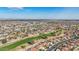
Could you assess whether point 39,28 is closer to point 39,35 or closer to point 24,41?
point 39,35

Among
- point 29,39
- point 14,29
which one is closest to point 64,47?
point 29,39

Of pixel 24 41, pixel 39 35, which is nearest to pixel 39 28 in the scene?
pixel 39 35

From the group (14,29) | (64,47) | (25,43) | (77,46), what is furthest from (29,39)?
(77,46)

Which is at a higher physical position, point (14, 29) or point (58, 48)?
point (14, 29)
